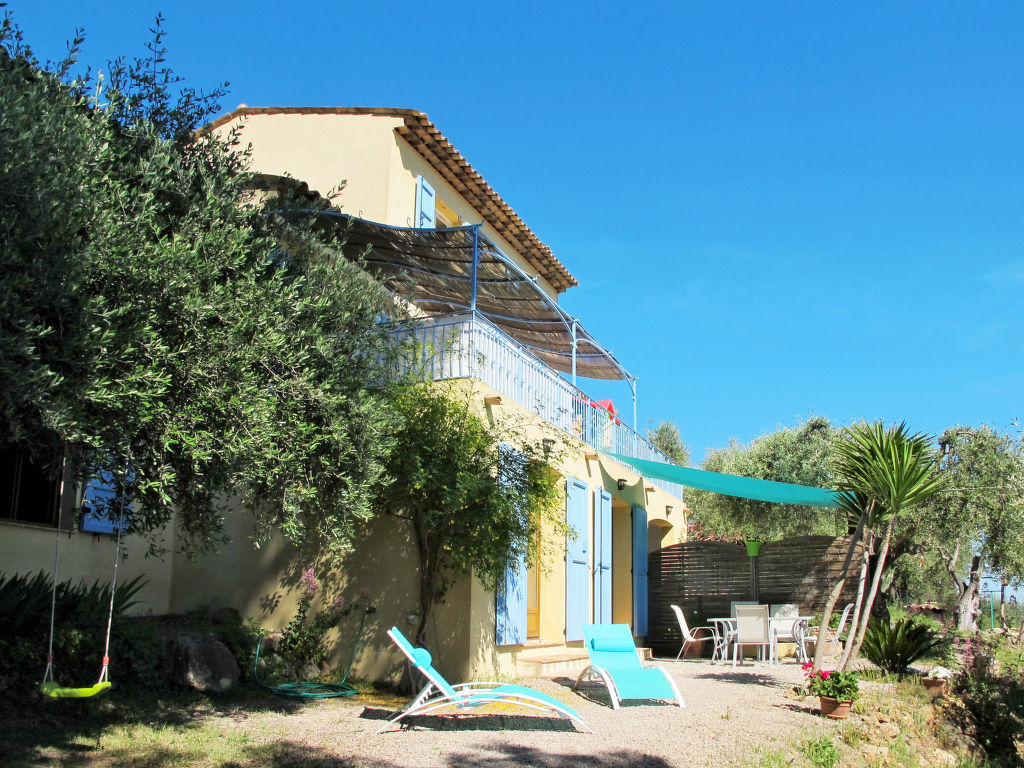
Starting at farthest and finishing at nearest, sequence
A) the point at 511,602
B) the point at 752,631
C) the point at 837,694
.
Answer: the point at 752,631
the point at 511,602
the point at 837,694

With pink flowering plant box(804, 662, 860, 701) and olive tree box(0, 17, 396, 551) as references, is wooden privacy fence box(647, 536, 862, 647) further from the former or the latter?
olive tree box(0, 17, 396, 551)

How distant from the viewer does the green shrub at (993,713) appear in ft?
27.7

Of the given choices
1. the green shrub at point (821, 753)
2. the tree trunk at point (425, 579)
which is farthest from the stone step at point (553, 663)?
the green shrub at point (821, 753)

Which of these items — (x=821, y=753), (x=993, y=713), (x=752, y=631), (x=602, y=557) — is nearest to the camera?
(x=821, y=753)

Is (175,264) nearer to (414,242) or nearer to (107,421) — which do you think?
(107,421)

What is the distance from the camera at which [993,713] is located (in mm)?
8523

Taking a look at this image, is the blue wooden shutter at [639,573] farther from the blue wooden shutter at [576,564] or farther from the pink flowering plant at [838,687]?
the pink flowering plant at [838,687]

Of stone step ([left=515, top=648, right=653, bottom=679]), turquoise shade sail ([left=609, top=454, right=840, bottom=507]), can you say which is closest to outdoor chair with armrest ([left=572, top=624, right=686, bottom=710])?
stone step ([left=515, top=648, right=653, bottom=679])

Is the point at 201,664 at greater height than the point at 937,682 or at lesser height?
greater

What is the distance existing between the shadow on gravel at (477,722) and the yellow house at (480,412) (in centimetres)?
161

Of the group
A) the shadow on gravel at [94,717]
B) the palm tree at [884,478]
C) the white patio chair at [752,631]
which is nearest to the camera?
the shadow on gravel at [94,717]

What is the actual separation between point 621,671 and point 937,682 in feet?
12.2

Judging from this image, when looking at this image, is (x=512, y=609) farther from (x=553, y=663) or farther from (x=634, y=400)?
(x=634, y=400)

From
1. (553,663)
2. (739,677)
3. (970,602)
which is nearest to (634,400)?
(739,677)
